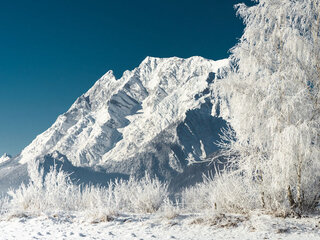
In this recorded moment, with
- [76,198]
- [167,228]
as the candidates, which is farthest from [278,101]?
[76,198]

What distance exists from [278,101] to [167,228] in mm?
4706

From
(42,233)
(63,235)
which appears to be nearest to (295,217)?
(63,235)

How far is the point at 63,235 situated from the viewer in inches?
336

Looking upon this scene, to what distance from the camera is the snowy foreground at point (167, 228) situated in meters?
7.71

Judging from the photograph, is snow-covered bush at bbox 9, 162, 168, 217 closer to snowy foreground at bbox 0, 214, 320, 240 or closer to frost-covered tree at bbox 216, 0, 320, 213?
snowy foreground at bbox 0, 214, 320, 240

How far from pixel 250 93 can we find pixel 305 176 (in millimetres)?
2890

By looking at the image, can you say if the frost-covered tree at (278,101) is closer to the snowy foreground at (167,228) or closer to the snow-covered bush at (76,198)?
the snowy foreground at (167,228)

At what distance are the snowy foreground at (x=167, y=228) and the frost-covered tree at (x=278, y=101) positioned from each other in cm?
120

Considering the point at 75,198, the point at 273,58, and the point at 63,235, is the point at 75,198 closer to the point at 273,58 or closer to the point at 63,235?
the point at 63,235

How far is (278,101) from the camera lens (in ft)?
31.2

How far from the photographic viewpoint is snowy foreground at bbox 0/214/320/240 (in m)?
7.71

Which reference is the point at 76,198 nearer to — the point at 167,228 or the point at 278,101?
the point at 167,228

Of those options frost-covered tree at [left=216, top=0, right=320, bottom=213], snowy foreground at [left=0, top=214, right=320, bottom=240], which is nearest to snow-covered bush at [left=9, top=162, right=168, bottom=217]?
snowy foreground at [left=0, top=214, right=320, bottom=240]

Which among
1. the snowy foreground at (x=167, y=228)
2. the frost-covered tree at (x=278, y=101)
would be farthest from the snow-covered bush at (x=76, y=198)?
the frost-covered tree at (x=278, y=101)
